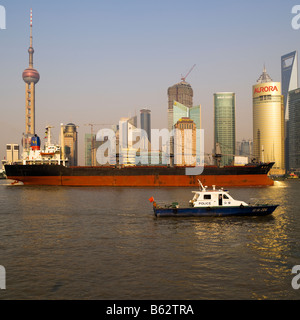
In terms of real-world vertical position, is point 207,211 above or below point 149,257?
above

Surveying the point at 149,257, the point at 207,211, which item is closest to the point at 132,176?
the point at 207,211

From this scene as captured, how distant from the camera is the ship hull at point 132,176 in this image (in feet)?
246

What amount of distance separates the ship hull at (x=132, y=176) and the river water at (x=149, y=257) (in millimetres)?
41881

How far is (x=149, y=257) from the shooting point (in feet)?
64.6

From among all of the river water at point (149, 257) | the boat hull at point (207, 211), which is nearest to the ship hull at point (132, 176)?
the river water at point (149, 257)

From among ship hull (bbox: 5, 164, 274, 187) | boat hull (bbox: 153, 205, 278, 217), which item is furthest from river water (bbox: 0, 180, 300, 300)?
ship hull (bbox: 5, 164, 274, 187)

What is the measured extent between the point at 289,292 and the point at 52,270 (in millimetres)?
12764

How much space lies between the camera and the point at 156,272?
1694 cm

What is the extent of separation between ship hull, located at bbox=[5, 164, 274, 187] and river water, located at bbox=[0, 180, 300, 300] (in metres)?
41.9

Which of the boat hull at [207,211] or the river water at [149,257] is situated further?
the boat hull at [207,211]

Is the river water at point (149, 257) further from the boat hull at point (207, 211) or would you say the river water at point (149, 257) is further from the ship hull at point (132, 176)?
the ship hull at point (132, 176)

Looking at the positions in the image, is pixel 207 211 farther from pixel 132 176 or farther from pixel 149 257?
pixel 132 176

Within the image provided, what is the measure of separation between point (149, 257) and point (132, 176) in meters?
58.3

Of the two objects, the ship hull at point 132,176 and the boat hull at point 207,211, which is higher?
the ship hull at point 132,176
